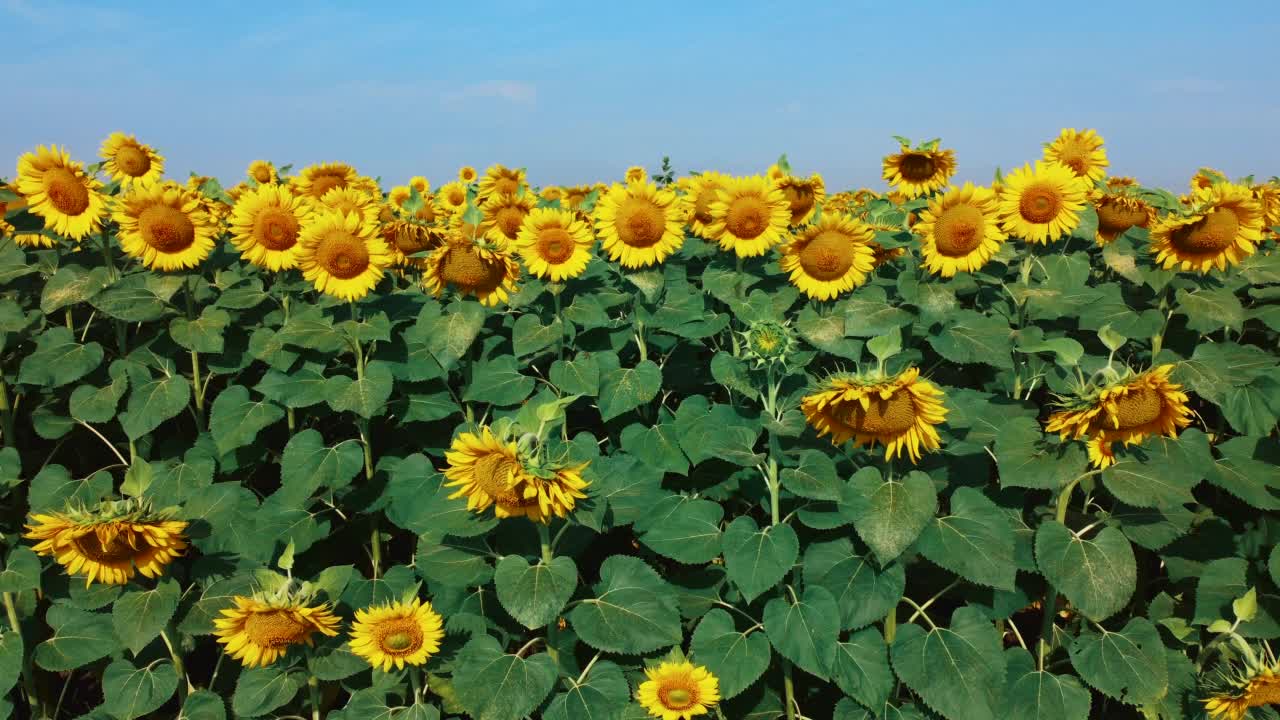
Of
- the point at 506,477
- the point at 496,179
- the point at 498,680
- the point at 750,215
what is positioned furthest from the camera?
the point at 496,179

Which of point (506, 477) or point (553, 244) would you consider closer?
point (506, 477)

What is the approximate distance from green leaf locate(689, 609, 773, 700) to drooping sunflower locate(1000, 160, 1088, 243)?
2188 millimetres

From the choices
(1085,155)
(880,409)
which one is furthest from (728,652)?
(1085,155)

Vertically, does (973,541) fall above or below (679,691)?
above

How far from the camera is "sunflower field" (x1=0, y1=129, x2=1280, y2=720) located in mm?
2820

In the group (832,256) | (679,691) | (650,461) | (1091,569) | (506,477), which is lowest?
(679,691)

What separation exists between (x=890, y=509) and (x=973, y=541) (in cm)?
34

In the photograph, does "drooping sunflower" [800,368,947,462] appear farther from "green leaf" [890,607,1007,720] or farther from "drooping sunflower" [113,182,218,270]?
"drooping sunflower" [113,182,218,270]

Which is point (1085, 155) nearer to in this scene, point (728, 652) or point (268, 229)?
point (728, 652)

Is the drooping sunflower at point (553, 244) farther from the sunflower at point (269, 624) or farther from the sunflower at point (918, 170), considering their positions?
the sunflower at point (918, 170)

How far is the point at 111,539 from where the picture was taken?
2.70 meters

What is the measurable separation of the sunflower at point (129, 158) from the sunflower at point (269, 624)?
124 inches

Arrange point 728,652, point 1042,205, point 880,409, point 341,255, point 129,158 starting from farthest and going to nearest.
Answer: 1. point 129,158
2. point 1042,205
3. point 341,255
4. point 728,652
5. point 880,409

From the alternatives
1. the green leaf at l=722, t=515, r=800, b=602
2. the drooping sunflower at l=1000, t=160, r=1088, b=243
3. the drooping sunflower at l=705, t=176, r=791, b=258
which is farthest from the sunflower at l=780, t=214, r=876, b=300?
the green leaf at l=722, t=515, r=800, b=602
